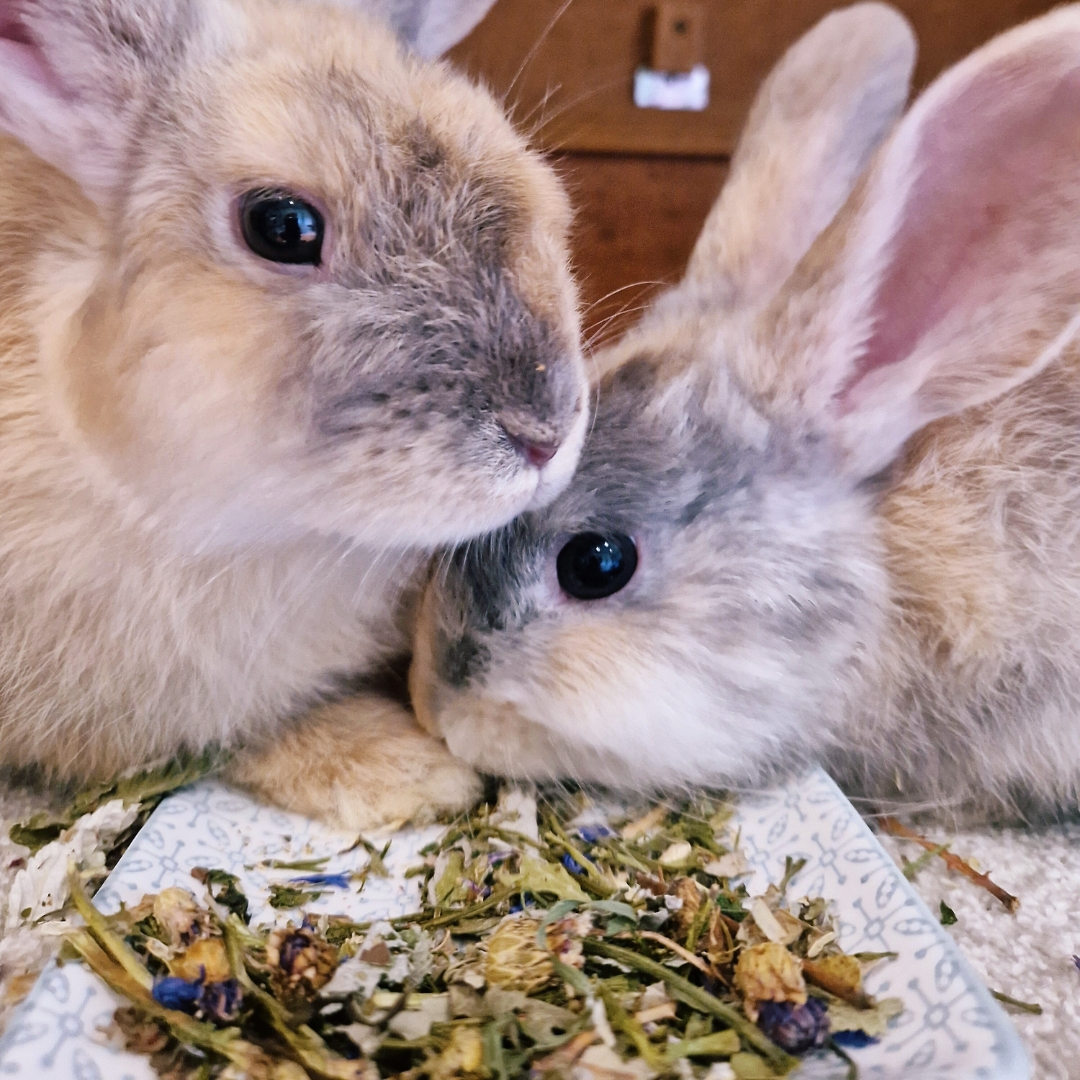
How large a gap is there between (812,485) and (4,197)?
0.68 m

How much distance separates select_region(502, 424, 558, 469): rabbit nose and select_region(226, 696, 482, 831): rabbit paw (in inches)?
12.9

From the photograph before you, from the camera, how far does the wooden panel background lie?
1.86 meters

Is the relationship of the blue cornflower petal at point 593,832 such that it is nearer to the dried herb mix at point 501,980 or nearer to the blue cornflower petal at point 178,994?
the dried herb mix at point 501,980

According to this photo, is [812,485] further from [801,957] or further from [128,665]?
[128,665]

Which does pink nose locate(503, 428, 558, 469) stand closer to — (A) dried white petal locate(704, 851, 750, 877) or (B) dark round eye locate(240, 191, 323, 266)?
(B) dark round eye locate(240, 191, 323, 266)

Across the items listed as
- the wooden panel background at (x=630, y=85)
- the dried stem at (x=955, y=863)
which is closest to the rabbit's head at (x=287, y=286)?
the dried stem at (x=955, y=863)

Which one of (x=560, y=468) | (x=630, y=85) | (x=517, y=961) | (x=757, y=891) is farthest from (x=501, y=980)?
(x=630, y=85)

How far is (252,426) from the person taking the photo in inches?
26.1

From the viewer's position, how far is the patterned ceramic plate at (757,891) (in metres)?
0.55

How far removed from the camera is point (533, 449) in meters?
0.68

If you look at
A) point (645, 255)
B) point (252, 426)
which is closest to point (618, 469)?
point (252, 426)

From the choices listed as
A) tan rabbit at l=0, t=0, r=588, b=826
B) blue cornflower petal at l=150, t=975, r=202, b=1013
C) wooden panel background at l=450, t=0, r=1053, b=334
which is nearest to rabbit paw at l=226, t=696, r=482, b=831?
tan rabbit at l=0, t=0, r=588, b=826

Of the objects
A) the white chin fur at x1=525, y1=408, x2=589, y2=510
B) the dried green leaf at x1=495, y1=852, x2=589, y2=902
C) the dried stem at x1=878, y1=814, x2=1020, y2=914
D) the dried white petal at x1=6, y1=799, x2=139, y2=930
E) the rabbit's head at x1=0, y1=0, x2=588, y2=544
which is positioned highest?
the rabbit's head at x1=0, y1=0, x2=588, y2=544

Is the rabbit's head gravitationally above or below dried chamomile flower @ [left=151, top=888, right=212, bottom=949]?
above
